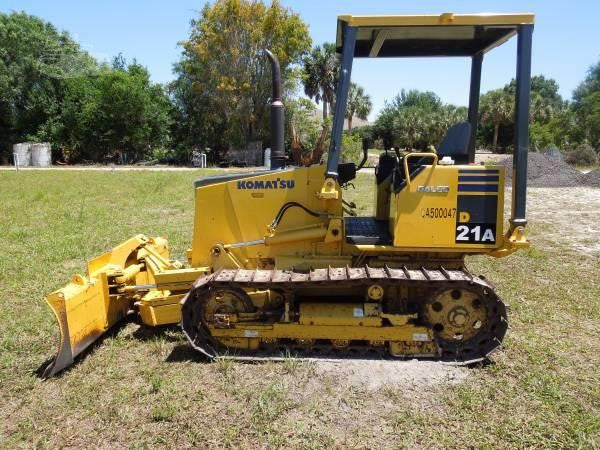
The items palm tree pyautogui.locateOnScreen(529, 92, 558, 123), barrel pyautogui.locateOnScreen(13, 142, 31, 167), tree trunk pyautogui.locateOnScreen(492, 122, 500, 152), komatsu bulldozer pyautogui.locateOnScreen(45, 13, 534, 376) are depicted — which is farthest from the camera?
palm tree pyautogui.locateOnScreen(529, 92, 558, 123)

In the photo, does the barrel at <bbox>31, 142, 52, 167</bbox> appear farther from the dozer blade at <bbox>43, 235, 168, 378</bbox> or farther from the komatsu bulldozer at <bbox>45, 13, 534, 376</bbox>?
the komatsu bulldozer at <bbox>45, 13, 534, 376</bbox>

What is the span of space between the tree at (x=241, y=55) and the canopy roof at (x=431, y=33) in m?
29.3

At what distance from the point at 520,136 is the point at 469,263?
439 centimetres

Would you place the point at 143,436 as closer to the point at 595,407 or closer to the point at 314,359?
the point at 314,359

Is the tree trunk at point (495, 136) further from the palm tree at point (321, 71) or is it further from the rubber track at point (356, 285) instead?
the rubber track at point (356, 285)

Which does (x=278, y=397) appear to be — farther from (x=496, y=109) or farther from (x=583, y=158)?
(x=496, y=109)

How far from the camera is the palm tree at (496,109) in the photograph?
154 feet

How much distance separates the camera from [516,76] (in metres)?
4.45

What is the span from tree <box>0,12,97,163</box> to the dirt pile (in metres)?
33.5

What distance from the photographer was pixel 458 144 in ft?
16.6

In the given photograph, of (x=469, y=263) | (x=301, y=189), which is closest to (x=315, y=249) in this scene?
(x=301, y=189)

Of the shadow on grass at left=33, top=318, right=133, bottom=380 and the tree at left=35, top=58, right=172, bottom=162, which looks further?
the tree at left=35, top=58, right=172, bottom=162

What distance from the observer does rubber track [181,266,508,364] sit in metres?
4.46

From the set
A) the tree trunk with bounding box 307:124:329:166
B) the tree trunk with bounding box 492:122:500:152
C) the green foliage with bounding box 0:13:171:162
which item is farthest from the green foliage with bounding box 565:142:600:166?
the tree trunk with bounding box 307:124:329:166
